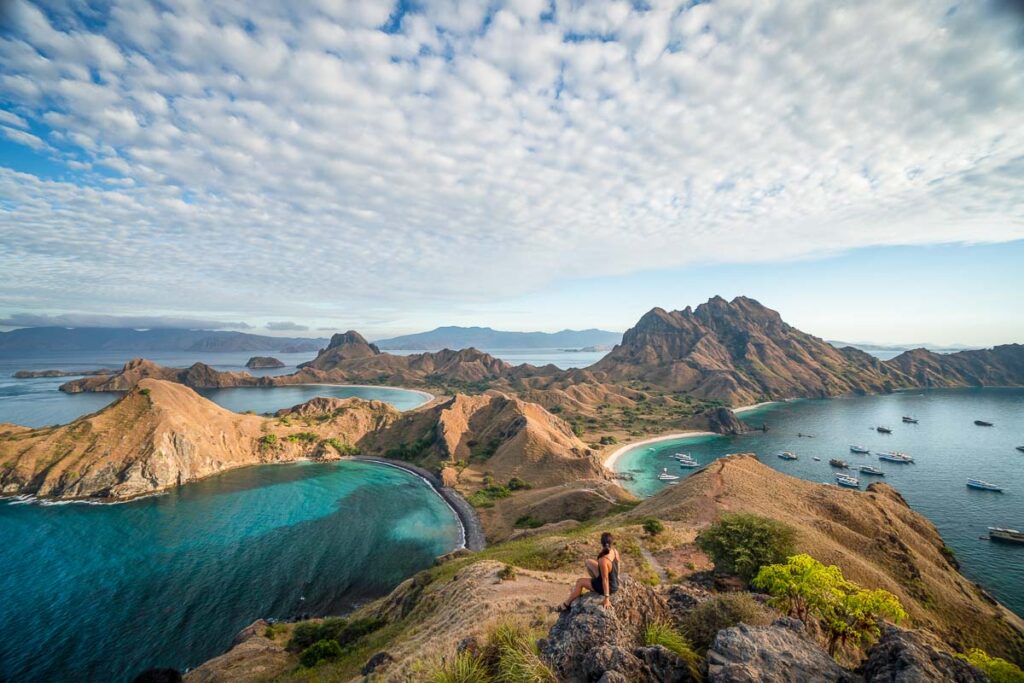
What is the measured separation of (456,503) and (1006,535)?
84214 millimetres

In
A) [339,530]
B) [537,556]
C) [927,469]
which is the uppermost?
[537,556]

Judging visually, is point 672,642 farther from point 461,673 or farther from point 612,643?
point 461,673

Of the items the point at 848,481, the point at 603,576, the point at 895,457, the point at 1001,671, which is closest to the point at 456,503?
the point at 603,576

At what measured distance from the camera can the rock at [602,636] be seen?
998 centimetres

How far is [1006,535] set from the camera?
56719 millimetres

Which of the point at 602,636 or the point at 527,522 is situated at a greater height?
the point at 602,636

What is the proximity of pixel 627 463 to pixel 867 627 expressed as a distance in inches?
3356

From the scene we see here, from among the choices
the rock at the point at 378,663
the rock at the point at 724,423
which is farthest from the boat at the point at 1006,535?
the rock at the point at 378,663

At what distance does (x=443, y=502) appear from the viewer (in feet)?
245

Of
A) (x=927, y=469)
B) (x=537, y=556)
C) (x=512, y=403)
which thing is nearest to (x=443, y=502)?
(x=512, y=403)

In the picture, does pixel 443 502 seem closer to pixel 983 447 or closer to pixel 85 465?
pixel 85 465

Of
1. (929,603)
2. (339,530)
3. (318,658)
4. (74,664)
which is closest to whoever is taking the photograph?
(318,658)

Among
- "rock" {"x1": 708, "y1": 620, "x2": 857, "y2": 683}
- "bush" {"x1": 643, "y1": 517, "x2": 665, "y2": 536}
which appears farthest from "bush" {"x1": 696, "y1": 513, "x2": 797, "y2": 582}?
"rock" {"x1": 708, "y1": 620, "x2": 857, "y2": 683}

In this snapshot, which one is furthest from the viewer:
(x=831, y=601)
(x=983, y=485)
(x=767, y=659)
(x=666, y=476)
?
(x=666, y=476)
